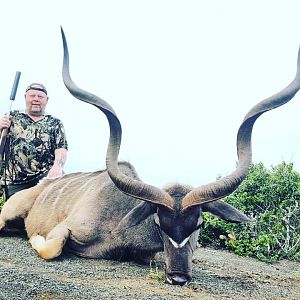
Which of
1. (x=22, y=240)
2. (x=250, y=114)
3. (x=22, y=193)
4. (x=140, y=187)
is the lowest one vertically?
(x=22, y=240)

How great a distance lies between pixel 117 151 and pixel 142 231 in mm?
1059

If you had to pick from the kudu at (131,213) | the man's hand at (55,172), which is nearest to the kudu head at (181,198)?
the kudu at (131,213)

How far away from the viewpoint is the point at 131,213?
7.07 meters

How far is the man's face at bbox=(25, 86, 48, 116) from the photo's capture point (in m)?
10.5

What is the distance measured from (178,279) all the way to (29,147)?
4924 millimetres

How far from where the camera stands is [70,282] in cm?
573

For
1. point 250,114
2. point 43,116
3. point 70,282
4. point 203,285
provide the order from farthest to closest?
1. point 43,116
2. point 250,114
3. point 203,285
4. point 70,282

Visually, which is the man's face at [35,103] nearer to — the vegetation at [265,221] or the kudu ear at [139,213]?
the vegetation at [265,221]

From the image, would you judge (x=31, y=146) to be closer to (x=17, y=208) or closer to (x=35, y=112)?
(x=35, y=112)

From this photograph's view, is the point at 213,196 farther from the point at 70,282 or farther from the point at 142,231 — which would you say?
the point at 70,282

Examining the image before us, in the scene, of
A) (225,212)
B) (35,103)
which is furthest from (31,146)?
(225,212)

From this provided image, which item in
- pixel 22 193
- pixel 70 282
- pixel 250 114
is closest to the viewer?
pixel 70 282

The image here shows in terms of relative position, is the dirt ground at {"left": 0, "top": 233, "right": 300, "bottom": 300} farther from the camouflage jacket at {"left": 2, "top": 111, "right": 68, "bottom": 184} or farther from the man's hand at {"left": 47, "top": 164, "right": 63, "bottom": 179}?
the camouflage jacket at {"left": 2, "top": 111, "right": 68, "bottom": 184}

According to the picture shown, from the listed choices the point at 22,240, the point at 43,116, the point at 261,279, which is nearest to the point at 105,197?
the point at 22,240
